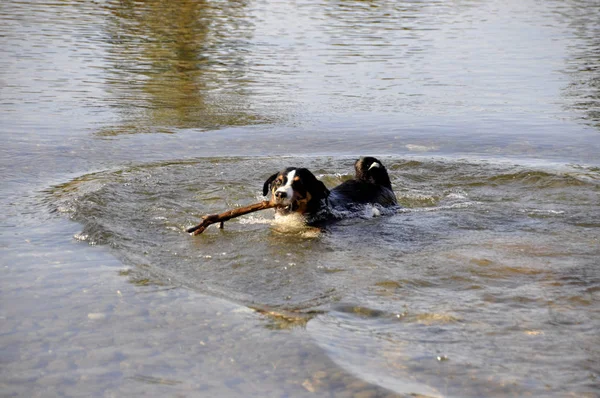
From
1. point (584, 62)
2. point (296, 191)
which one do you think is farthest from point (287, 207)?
point (584, 62)

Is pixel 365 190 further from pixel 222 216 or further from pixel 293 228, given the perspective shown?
pixel 222 216

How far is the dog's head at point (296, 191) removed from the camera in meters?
7.64

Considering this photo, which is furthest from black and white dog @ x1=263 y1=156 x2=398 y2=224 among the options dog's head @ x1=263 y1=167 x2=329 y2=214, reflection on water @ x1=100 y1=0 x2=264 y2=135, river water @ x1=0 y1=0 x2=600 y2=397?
reflection on water @ x1=100 y1=0 x2=264 y2=135

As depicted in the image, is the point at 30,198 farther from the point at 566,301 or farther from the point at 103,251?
the point at 566,301

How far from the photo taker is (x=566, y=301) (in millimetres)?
5559

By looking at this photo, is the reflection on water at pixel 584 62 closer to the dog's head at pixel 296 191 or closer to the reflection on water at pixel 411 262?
the reflection on water at pixel 411 262

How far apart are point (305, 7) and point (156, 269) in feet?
77.9

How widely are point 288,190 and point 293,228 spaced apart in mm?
389

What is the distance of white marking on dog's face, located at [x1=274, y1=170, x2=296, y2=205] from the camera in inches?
299

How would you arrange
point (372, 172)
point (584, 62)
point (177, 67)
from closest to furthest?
point (372, 172) < point (177, 67) < point (584, 62)

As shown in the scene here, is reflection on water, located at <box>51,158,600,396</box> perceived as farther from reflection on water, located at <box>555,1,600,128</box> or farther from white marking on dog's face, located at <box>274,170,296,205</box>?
reflection on water, located at <box>555,1,600,128</box>

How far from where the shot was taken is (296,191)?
775 cm

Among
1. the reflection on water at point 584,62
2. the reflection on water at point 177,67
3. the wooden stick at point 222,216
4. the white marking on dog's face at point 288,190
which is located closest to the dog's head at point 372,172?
the white marking on dog's face at point 288,190

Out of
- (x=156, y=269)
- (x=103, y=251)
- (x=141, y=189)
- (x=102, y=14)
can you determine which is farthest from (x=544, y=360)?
(x=102, y=14)
